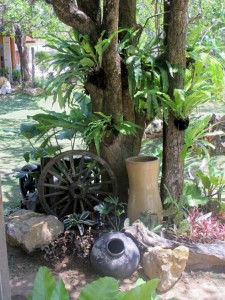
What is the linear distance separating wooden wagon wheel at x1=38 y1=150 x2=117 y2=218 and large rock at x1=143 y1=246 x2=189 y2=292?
0.98m

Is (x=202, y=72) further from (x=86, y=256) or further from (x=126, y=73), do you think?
(x=86, y=256)

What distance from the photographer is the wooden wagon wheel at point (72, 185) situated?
4.15m

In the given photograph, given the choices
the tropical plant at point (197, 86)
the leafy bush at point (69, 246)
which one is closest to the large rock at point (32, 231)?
the leafy bush at point (69, 246)

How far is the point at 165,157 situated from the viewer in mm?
4121

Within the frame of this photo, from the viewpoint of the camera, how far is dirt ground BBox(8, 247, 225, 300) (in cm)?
324

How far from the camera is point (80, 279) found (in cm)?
344

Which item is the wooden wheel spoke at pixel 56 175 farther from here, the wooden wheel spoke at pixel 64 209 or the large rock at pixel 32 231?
the large rock at pixel 32 231

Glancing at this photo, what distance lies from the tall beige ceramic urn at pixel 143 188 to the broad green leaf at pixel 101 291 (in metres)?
2.46

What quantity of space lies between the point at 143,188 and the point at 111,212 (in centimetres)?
43

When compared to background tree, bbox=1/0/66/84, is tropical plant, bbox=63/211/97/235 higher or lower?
lower

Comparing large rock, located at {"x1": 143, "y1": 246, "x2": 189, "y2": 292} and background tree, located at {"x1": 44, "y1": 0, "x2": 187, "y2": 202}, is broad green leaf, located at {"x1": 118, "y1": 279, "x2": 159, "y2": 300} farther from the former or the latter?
background tree, located at {"x1": 44, "y1": 0, "x2": 187, "y2": 202}

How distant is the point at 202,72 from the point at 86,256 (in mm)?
2068

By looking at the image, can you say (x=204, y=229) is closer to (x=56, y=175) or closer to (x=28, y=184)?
(x=56, y=175)

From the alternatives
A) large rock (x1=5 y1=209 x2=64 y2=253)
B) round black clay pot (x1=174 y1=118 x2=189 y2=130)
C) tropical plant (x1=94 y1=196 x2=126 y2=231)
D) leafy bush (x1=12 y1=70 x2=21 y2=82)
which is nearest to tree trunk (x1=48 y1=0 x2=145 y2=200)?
tropical plant (x1=94 y1=196 x2=126 y2=231)
